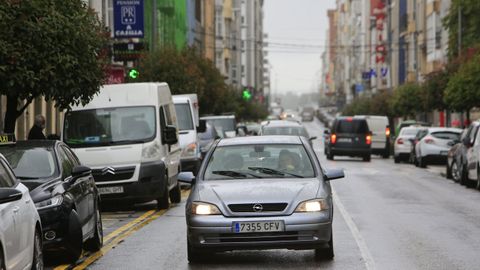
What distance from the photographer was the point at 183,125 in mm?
32000

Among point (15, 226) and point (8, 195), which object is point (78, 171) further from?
point (8, 195)

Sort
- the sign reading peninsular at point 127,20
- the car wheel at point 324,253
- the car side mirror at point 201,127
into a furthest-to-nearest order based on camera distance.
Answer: the sign reading peninsular at point 127,20
the car side mirror at point 201,127
the car wheel at point 324,253

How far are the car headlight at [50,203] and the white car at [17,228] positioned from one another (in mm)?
1300

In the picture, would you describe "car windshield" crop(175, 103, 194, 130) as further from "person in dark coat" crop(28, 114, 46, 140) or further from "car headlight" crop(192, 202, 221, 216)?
"car headlight" crop(192, 202, 221, 216)

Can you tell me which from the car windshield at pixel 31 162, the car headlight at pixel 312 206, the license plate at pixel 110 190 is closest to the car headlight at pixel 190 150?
the license plate at pixel 110 190

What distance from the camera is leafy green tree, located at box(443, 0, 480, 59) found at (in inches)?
2456

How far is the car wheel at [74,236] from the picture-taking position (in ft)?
43.0

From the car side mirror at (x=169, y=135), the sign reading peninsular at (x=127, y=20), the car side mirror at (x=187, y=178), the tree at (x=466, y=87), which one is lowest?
the car side mirror at (x=187, y=178)

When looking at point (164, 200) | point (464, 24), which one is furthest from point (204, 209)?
point (464, 24)

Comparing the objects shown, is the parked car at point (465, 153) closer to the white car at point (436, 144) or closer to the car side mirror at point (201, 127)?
the car side mirror at point (201, 127)

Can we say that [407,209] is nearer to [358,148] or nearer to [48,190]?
[48,190]

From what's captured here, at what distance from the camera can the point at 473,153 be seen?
3012 cm

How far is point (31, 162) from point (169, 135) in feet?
28.6

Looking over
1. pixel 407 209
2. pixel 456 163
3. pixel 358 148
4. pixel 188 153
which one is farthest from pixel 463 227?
pixel 358 148
